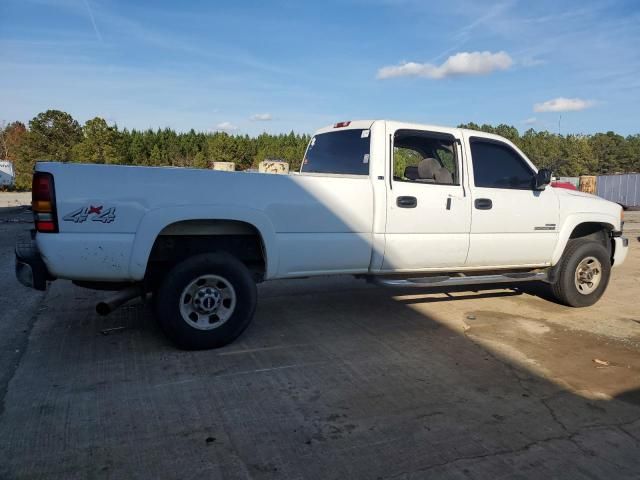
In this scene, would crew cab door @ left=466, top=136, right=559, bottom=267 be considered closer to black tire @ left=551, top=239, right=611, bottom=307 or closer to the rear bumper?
black tire @ left=551, top=239, right=611, bottom=307

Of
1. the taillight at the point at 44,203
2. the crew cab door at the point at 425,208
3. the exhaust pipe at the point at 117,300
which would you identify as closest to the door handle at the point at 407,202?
the crew cab door at the point at 425,208

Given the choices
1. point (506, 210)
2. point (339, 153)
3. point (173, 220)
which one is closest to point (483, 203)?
point (506, 210)

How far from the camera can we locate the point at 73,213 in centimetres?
406

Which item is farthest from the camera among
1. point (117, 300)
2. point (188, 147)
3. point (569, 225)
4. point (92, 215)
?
point (188, 147)

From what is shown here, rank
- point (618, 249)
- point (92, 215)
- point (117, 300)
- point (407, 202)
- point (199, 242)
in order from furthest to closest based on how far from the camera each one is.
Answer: point (618, 249) → point (407, 202) → point (199, 242) → point (117, 300) → point (92, 215)

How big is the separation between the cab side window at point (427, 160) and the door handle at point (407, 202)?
9.2 inches

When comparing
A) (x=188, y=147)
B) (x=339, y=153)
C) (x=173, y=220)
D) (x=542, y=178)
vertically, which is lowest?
(x=173, y=220)

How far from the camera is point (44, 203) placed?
400 cm

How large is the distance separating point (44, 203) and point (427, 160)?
377 centimetres

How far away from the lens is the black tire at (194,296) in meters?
4.43

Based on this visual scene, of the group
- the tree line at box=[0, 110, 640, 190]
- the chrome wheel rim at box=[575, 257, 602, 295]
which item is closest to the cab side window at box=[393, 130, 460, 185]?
the chrome wheel rim at box=[575, 257, 602, 295]

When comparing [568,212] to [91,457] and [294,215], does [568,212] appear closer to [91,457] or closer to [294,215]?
[294,215]

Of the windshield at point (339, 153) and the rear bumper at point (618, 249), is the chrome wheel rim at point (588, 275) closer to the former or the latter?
the rear bumper at point (618, 249)

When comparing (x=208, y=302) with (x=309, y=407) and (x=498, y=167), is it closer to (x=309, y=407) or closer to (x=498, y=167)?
(x=309, y=407)
